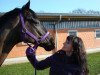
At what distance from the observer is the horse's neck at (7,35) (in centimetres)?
456

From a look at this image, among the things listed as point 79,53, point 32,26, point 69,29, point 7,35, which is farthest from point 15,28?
point 69,29

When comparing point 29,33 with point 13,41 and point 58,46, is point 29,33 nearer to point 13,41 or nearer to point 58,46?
point 13,41

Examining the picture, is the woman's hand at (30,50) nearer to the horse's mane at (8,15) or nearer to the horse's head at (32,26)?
Result: the horse's head at (32,26)

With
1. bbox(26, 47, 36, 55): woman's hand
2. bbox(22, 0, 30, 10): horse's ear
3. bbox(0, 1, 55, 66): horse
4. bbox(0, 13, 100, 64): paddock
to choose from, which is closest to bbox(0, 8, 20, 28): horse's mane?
bbox(0, 1, 55, 66): horse

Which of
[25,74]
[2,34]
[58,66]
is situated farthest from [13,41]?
[25,74]

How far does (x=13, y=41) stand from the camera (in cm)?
462

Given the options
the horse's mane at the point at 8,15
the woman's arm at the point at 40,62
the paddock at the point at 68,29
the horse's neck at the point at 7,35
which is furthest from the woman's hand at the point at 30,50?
the paddock at the point at 68,29

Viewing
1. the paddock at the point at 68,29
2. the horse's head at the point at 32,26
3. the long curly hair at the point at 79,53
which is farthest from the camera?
the paddock at the point at 68,29

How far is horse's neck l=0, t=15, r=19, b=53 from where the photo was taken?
179 inches

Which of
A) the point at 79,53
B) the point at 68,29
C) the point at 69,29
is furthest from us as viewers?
the point at 69,29

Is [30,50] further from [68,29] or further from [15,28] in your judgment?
[68,29]

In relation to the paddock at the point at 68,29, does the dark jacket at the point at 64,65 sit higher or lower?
higher

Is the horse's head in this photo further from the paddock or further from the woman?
the paddock

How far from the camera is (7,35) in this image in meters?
4.57
